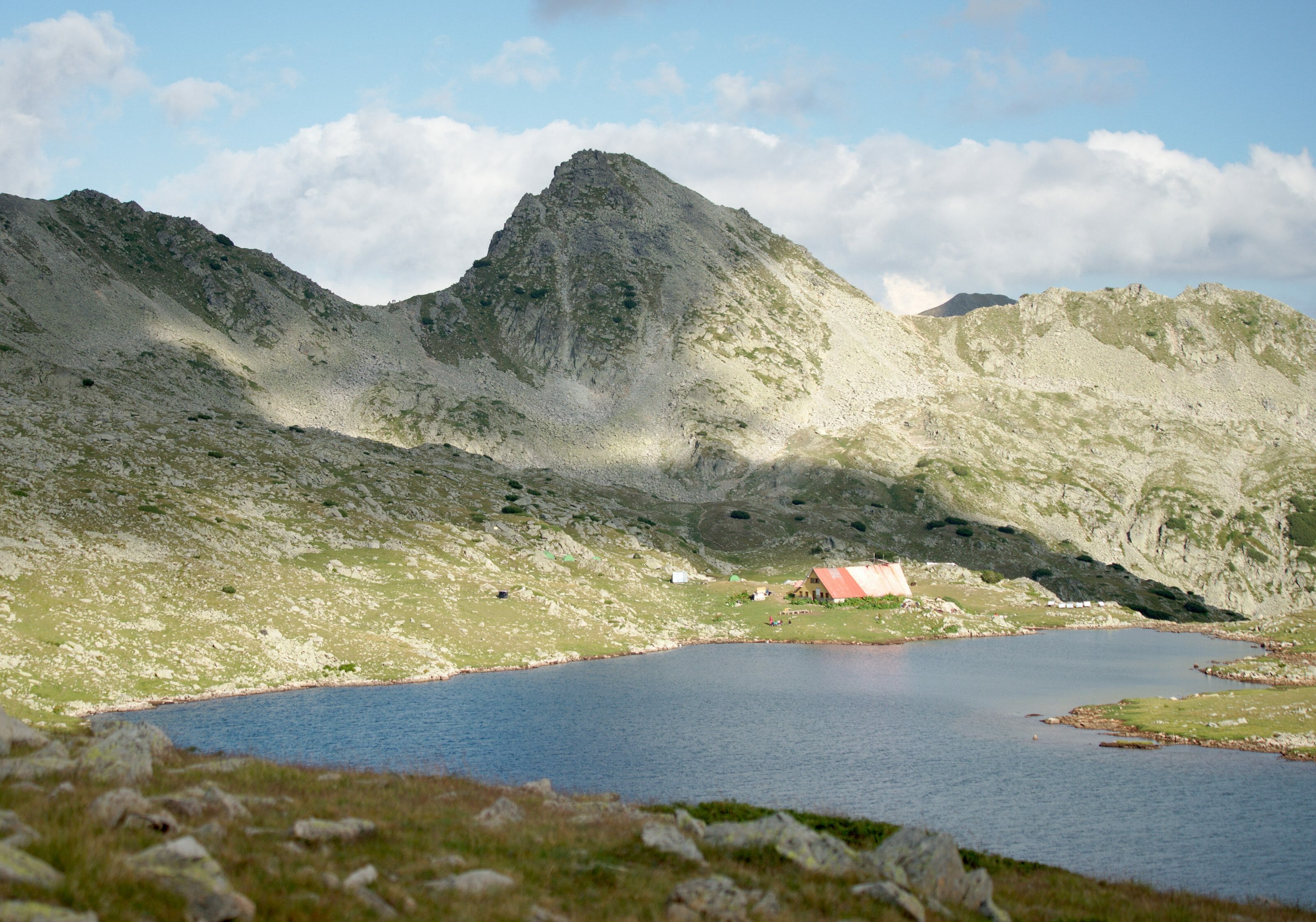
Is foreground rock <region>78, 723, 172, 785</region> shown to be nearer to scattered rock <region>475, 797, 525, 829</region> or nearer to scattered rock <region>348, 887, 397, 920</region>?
scattered rock <region>475, 797, 525, 829</region>

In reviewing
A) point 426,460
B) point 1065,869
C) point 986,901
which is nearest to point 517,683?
point 1065,869

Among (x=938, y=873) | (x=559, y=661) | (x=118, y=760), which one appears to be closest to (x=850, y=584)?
(x=559, y=661)

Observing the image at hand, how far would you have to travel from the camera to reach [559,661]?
92.2 meters

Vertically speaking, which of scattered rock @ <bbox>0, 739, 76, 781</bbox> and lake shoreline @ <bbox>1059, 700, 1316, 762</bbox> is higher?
scattered rock @ <bbox>0, 739, 76, 781</bbox>

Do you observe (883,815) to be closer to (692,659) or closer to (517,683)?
(517,683)

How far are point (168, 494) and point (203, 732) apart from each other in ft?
169

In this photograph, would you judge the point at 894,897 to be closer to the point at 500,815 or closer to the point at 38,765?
the point at 500,815

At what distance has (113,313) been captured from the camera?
19512 centimetres

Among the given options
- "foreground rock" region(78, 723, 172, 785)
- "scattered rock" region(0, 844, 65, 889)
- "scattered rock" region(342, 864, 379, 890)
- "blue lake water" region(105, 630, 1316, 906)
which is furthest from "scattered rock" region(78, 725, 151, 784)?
"blue lake water" region(105, 630, 1316, 906)

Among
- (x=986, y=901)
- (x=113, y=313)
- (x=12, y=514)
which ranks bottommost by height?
(x=986, y=901)

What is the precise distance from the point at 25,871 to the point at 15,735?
15612mm

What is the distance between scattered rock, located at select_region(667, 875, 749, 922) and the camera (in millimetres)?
18047

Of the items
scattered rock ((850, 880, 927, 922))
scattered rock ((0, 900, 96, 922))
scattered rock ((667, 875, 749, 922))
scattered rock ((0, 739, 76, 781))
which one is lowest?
scattered rock ((850, 880, 927, 922))

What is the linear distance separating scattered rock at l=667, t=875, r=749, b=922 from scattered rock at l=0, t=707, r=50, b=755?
62.9ft
